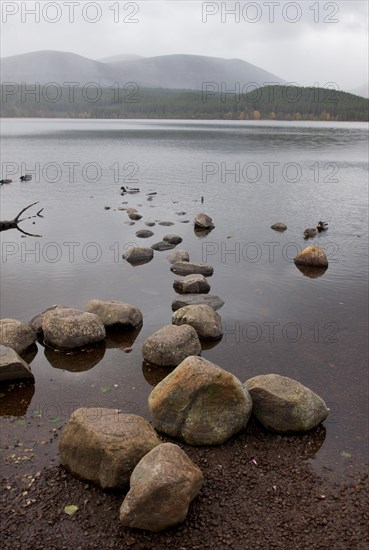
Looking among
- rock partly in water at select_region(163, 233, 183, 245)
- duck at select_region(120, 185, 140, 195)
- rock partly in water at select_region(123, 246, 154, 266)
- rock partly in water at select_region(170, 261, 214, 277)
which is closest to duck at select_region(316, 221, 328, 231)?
rock partly in water at select_region(163, 233, 183, 245)

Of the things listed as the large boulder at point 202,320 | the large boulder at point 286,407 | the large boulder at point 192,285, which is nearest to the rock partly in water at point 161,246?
the large boulder at point 192,285

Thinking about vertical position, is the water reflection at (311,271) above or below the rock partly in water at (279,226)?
below

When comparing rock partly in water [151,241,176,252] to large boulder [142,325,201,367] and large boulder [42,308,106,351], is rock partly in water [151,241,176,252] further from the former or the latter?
large boulder [142,325,201,367]

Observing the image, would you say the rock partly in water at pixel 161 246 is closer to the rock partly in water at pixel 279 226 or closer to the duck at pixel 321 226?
the rock partly in water at pixel 279 226

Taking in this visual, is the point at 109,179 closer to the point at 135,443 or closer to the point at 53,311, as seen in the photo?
the point at 53,311

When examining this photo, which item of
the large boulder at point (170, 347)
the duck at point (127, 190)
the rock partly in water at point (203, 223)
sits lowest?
the large boulder at point (170, 347)

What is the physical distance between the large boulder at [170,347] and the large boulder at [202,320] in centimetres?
172

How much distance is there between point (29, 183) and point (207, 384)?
183 ft

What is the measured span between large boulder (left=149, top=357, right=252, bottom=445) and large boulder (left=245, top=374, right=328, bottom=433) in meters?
0.60

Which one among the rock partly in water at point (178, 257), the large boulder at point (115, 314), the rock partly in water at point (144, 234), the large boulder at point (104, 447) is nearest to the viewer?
the large boulder at point (104, 447)

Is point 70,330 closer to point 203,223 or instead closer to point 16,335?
point 16,335

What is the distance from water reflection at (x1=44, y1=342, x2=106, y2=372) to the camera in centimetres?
1811

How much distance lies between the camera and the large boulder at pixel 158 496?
35.0 feet

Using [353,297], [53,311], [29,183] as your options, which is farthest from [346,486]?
[29,183]
